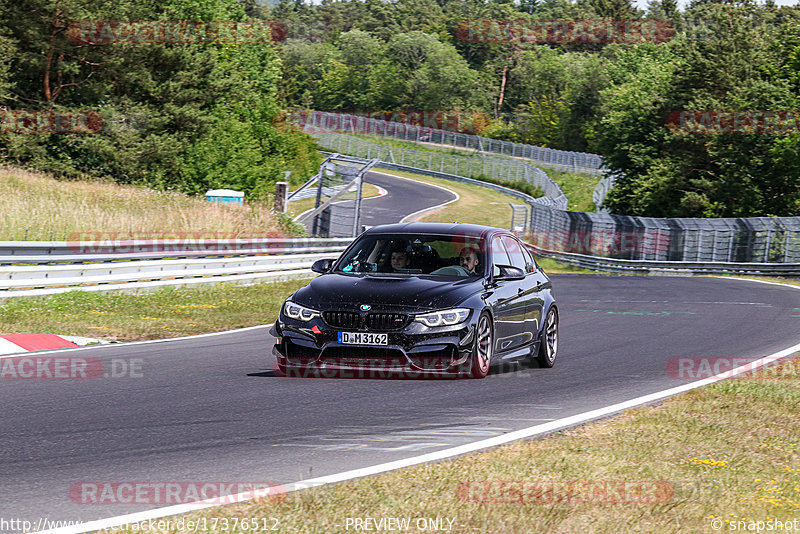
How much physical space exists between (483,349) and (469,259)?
1.15m

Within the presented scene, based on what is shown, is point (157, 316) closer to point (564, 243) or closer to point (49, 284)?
point (49, 284)

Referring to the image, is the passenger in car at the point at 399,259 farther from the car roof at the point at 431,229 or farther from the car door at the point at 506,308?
the car door at the point at 506,308

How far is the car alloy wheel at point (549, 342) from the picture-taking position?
37.6 feet

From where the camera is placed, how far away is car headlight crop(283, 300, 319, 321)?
9.41 metres

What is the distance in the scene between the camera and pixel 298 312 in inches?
374

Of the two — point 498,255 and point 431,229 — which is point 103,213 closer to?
point 431,229

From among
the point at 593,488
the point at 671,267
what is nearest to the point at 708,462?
the point at 593,488

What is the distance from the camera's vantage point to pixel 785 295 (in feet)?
89.8

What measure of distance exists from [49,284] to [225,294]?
4.86 meters

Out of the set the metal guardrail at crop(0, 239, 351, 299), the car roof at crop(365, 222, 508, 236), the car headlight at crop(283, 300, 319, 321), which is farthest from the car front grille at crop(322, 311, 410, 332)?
the metal guardrail at crop(0, 239, 351, 299)

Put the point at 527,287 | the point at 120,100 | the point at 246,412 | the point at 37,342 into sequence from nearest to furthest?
the point at 246,412 → the point at 527,287 → the point at 37,342 → the point at 120,100

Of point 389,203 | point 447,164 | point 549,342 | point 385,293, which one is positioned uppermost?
point 385,293

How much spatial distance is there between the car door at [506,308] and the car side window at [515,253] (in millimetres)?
131

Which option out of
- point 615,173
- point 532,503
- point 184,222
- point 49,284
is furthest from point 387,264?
point 615,173
